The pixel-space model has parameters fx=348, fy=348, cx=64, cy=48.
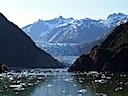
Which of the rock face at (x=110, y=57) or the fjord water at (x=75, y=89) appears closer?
the fjord water at (x=75, y=89)

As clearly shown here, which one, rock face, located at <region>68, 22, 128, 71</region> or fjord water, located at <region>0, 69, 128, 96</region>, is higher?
rock face, located at <region>68, 22, 128, 71</region>

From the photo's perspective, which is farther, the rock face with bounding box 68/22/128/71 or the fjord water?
the rock face with bounding box 68/22/128/71

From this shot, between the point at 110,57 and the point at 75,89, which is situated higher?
the point at 110,57

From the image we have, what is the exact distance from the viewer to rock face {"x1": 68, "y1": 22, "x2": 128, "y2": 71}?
130375 millimetres

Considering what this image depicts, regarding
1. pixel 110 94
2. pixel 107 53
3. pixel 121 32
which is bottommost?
pixel 110 94

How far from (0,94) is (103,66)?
8598cm

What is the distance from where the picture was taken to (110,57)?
136 metres

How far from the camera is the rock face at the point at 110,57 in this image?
428 feet

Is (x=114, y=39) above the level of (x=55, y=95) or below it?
above

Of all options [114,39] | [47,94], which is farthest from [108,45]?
[47,94]

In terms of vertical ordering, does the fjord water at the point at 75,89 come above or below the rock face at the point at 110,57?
below

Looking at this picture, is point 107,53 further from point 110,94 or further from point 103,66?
point 110,94

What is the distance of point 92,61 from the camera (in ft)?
470

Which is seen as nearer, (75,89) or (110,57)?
(75,89)
